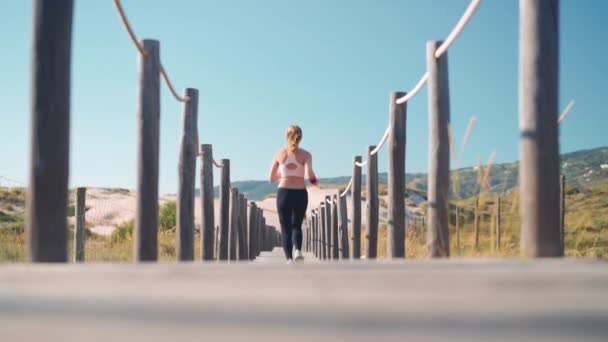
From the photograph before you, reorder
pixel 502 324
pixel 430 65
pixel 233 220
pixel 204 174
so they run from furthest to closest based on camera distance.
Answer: pixel 233 220 → pixel 204 174 → pixel 430 65 → pixel 502 324

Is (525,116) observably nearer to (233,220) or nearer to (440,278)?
(440,278)

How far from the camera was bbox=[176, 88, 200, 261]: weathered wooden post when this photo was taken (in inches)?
219

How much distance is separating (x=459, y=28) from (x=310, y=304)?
2.42 metres

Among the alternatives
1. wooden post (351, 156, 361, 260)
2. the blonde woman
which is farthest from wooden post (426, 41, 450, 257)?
wooden post (351, 156, 361, 260)

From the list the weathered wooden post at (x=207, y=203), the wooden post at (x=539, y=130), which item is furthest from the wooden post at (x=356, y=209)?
the wooden post at (x=539, y=130)

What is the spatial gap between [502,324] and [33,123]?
80.6 inches

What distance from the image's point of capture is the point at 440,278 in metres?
1.89

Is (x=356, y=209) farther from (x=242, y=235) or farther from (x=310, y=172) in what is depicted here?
(x=242, y=235)

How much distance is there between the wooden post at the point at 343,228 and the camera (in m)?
11.3

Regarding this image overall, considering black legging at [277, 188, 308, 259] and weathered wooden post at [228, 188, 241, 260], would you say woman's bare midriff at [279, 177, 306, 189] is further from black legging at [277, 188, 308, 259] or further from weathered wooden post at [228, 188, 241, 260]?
weathered wooden post at [228, 188, 241, 260]

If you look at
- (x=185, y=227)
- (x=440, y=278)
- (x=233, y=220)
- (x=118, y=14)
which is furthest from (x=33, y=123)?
(x=233, y=220)

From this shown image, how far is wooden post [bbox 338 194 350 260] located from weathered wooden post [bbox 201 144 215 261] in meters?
3.96

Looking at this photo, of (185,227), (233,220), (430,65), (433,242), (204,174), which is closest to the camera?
(433,242)

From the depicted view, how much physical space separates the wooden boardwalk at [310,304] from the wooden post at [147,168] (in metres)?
1.89
